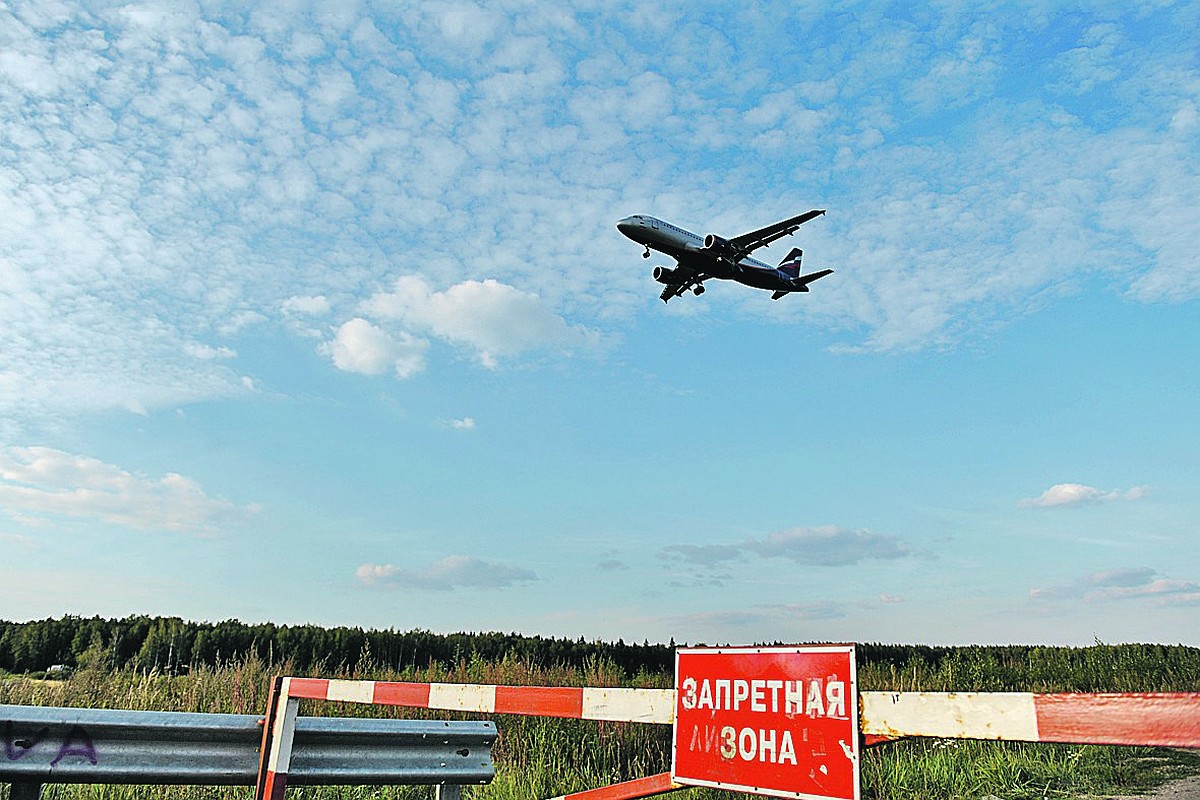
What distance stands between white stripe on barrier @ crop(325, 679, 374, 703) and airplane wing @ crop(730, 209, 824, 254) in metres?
21.9

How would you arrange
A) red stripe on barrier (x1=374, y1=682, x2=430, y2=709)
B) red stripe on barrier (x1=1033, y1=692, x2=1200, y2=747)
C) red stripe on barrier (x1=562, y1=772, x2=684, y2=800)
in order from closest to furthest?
red stripe on barrier (x1=1033, y1=692, x2=1200, y2=747)
red stripe on barrier (x1=562, y1=772, x2=684, y2=800)
red stripe on barrier (x1=374, y1=682, x2=430, y2=709)

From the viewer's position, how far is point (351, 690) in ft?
14.2

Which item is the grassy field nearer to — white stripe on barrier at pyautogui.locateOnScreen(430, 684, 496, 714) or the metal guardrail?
the metal guardrail

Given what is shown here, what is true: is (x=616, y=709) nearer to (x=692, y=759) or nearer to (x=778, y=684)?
(x=692, y=759)

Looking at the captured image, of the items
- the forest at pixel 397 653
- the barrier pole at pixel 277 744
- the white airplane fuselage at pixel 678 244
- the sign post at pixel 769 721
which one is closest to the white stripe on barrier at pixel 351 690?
the barrier pole at pixel 277 744

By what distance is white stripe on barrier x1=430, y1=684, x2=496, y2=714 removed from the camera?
392 centimetres

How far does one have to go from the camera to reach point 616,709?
3.34 metres

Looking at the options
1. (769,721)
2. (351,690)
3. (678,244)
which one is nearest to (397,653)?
(678,244)

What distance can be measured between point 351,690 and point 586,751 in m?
7.51

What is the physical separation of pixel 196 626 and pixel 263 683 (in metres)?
7.02

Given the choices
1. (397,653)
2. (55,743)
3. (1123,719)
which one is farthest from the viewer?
(397,653)

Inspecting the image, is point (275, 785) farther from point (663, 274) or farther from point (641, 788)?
point (663, 274)

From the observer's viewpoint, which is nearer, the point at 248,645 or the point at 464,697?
the point at 464,697

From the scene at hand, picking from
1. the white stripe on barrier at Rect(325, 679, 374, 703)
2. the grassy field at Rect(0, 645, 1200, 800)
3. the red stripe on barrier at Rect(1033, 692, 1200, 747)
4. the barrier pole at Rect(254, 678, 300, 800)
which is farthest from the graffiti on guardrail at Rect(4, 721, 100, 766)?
the red stripe on barrier at Rect(1033, 692, 1200, 747)
